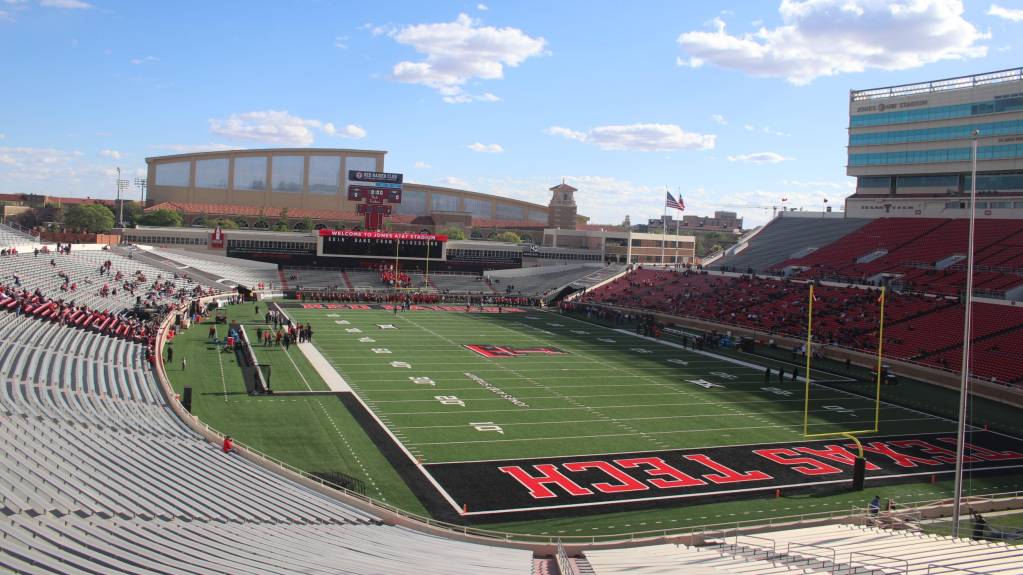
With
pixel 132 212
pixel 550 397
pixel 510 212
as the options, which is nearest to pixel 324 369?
pixel 550 397

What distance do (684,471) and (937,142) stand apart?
43.9 m

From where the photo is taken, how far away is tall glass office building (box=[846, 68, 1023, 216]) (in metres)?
48.6

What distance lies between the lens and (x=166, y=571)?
8383 millimetres

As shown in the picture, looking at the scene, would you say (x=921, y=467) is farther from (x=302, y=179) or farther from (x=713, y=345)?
(x=302, y=179)

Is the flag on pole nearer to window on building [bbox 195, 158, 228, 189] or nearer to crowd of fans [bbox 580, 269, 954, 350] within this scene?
crowd of fans [bbox 580, 269, 954, 350]

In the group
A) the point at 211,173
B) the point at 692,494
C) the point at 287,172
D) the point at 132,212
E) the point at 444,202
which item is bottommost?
the point at 692,494

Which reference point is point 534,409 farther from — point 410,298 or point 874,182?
point 874,182

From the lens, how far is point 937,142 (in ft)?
173

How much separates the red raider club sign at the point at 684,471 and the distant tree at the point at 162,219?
220 ft

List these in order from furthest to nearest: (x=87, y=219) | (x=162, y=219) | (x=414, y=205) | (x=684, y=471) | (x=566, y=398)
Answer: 1. (x=414, y=205)
2. (x=162, y=219)
3. (x=87, y=219)
4. (x=566, y=398)
5. (x=684, y=471)

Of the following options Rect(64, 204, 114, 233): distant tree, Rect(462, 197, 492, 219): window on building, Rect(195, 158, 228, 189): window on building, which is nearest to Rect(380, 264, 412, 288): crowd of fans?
Rect(64, 204, 114, 233): distant tree

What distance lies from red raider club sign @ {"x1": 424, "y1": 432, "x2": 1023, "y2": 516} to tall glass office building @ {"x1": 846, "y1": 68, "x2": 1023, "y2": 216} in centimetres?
3353

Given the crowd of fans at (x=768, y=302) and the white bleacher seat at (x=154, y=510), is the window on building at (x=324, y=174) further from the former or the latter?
the white bleacher seat at (x=154, y=510)

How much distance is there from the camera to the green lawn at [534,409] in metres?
17.2
